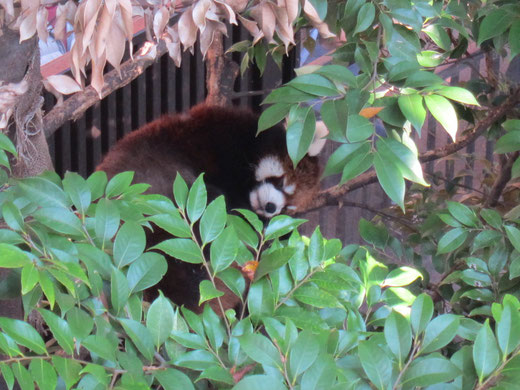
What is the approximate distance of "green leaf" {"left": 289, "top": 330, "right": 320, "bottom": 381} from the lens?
25.7 inches

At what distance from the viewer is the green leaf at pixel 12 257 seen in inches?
24.3

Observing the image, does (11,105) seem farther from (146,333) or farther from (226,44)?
(226,44)

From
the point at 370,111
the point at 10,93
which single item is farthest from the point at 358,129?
the point at 10,93

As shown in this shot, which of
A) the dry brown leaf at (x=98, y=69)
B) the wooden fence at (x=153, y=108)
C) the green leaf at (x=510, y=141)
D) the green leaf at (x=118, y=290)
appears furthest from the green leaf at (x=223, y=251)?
the wooden fence at (x=153, y=108)

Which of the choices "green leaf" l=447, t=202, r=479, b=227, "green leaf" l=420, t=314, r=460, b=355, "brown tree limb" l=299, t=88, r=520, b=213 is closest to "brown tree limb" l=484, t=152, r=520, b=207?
"brown tree limb" l=299, t=88, r=520, b=213

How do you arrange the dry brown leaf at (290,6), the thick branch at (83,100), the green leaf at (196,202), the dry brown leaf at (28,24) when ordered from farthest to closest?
the thick branch at (83,100) → the dry brown leaf at (290,6) → the dry brown leaf at (28,24) → the green leaf at (196,202)

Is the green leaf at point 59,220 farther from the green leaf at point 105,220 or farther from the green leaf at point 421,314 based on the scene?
the green leaf at point 421,314

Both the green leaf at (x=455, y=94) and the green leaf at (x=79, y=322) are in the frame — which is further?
the green leaf at (x=455, y=94)

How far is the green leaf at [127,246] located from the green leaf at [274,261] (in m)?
0.16

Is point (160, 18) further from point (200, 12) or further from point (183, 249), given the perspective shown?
point (183, 249)

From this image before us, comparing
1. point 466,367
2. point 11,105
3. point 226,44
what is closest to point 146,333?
point 466,367

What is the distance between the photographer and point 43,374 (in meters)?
0.65

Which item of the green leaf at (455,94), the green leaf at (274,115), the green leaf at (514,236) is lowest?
the green leaf at (514,236)

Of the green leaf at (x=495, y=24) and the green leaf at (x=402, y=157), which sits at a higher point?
the green leaf at (x=495, y=24)
